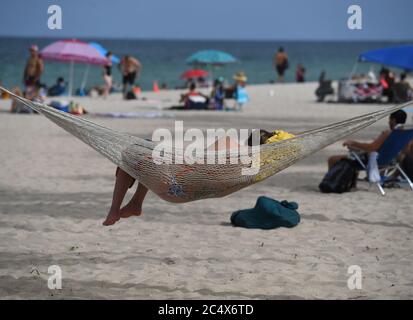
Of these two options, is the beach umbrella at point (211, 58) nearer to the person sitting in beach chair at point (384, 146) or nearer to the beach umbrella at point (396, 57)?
the beach umbrella at point (396, 57)

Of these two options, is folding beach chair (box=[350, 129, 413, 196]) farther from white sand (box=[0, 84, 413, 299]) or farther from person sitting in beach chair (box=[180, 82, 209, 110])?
person sitting in beach chair (box=[180, 82, 209, 110])

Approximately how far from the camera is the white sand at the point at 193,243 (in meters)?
4.57

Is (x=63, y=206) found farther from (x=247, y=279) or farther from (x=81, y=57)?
(x=81, y=57)

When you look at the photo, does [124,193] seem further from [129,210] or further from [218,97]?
[218,97]

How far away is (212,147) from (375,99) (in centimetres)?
1309

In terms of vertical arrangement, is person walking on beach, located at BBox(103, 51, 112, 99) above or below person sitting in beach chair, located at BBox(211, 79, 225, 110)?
above

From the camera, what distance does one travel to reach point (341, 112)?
15539mm

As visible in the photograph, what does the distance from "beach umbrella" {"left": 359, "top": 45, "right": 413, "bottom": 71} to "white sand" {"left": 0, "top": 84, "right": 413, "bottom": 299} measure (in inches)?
241

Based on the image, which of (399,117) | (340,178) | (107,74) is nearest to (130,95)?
(107,74)

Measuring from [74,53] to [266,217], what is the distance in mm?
11736

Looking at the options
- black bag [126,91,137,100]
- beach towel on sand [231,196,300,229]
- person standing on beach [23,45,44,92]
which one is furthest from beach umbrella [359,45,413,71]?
beach towel on sand [231,196,300,229]

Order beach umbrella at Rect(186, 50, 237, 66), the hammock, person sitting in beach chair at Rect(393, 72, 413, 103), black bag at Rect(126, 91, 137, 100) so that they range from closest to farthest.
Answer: the hammock
person sitting in beach chair at Rect(393, 72, 413, 103)
black bag at Rect(126, 91, 137, 100)
beach umbrella at Rect(186, 50, 237, 66)

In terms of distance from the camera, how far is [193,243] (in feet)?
18.3

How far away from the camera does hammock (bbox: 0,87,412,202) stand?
15.3 ft
